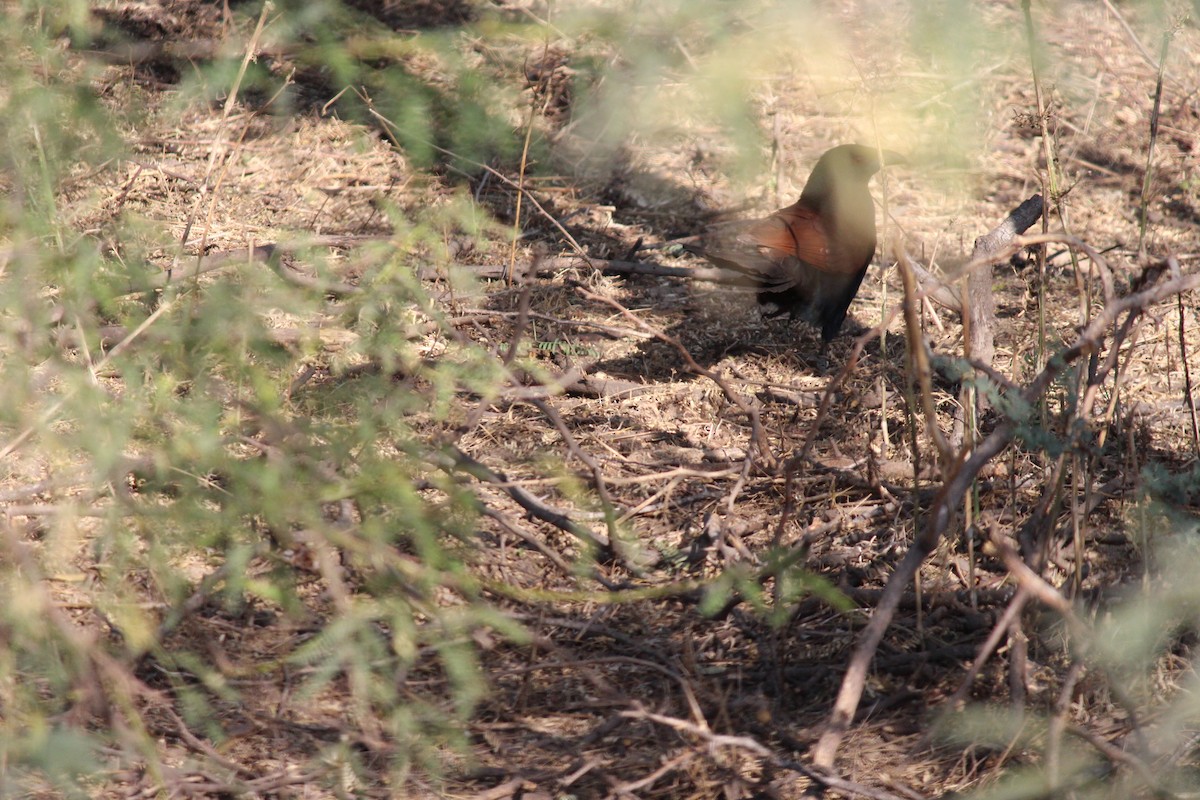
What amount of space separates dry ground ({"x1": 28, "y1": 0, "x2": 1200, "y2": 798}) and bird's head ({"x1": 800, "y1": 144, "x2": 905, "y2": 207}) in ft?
0.71

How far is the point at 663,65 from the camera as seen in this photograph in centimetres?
142

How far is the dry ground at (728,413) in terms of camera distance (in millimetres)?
2117

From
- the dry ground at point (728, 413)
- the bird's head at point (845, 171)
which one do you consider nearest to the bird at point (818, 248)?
the bird's head at point (845, 171)

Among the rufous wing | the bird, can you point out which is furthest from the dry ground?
the rufous wing

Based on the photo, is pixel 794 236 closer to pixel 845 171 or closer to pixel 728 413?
pixel 845 171

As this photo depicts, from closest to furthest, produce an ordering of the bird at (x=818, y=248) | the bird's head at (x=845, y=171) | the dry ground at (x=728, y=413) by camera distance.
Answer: the dry ground at (x=728, y=413), the bird at (x=818, y=248), the bird's head at (x=845, y=171)

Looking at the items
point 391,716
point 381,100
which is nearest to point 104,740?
point 391,716

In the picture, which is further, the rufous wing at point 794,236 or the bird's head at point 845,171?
the bird's head at point 845,171

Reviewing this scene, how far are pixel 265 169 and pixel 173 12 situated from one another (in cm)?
209

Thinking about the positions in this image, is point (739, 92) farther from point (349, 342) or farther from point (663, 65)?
point (349, 342)

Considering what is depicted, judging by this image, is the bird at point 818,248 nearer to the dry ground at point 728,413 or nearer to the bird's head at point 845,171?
the bird's head at point 845,171

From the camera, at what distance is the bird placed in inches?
161

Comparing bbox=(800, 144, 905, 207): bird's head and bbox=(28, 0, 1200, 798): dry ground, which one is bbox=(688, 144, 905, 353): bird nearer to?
bbox=(800, 144, 905, 207): bird's head

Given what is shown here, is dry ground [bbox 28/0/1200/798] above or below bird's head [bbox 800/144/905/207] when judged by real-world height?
below
